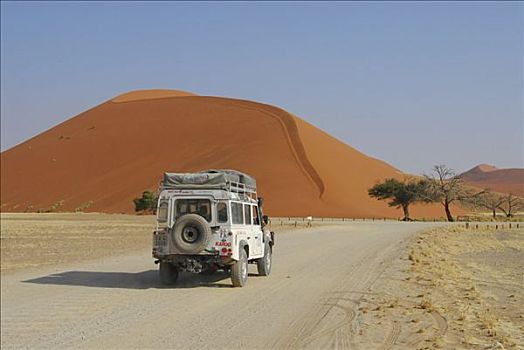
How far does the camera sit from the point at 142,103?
5128 inches

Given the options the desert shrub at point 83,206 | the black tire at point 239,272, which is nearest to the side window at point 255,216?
the black tire at point 239,272

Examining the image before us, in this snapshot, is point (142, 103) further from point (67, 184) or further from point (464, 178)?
point (464, 178)

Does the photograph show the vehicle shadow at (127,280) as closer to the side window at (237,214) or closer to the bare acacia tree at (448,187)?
the side window at (237,214)

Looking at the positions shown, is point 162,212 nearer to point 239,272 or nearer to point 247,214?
point 239,272

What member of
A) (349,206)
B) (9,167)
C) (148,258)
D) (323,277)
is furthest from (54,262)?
(9,167)

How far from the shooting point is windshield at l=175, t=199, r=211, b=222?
1574cm

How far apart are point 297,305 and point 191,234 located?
362 centimetres

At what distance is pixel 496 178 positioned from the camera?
21.3 feet

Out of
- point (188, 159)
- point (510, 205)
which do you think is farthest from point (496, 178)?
point (188, 159)

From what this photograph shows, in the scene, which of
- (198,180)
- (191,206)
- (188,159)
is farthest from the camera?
(188,159)

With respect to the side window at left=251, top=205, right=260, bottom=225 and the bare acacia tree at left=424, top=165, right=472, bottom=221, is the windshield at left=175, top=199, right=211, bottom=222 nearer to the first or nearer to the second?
the side window at left=251, top=205, right=260, bottom=225

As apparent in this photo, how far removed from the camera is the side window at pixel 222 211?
1556cm

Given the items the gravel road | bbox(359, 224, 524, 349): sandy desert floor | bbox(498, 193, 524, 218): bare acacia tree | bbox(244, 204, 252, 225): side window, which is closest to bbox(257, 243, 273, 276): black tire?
the gravel road

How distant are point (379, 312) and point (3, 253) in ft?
64.3
